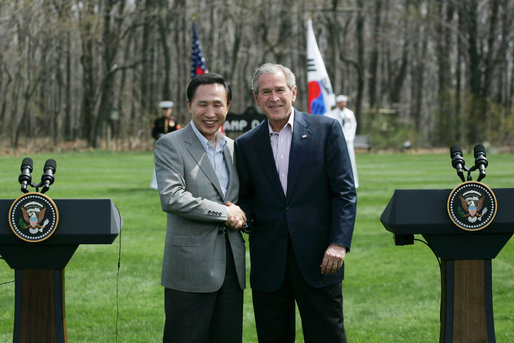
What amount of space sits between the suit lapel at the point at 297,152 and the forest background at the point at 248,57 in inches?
1273

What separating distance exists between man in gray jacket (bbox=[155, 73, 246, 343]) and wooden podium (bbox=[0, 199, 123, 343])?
A: 39 centimetres

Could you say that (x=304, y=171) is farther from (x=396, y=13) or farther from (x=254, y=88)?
(x=396, y=13)

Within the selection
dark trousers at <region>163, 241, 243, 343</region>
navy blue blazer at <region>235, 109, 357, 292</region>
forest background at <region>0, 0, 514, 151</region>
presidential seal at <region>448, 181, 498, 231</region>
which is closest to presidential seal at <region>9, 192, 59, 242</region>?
dark trousers at <region>163, 241, 243, 343</region>

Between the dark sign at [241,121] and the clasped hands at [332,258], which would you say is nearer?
the clasped hands at [332,258]

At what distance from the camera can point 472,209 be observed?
381 cm

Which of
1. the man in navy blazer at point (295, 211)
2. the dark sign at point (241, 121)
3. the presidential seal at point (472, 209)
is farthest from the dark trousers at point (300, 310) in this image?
the dark sign at point (241, 121)

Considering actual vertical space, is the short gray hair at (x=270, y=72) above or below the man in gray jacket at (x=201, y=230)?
above

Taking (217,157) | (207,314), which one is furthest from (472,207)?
(207,314)

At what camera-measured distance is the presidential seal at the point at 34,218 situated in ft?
12.2

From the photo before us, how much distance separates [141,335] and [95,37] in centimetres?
3785

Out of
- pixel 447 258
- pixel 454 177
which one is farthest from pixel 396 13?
pixel 447 258

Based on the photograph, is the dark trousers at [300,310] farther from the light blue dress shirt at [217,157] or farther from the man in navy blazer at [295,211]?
the light blue dress shirt at [217,157]

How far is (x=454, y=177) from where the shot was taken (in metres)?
19.0

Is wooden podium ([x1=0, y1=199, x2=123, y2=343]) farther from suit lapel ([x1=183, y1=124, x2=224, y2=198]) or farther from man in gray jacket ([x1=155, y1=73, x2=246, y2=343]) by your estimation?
suit lapel ([x1=183, y1=124, x2=224, y2=198])
